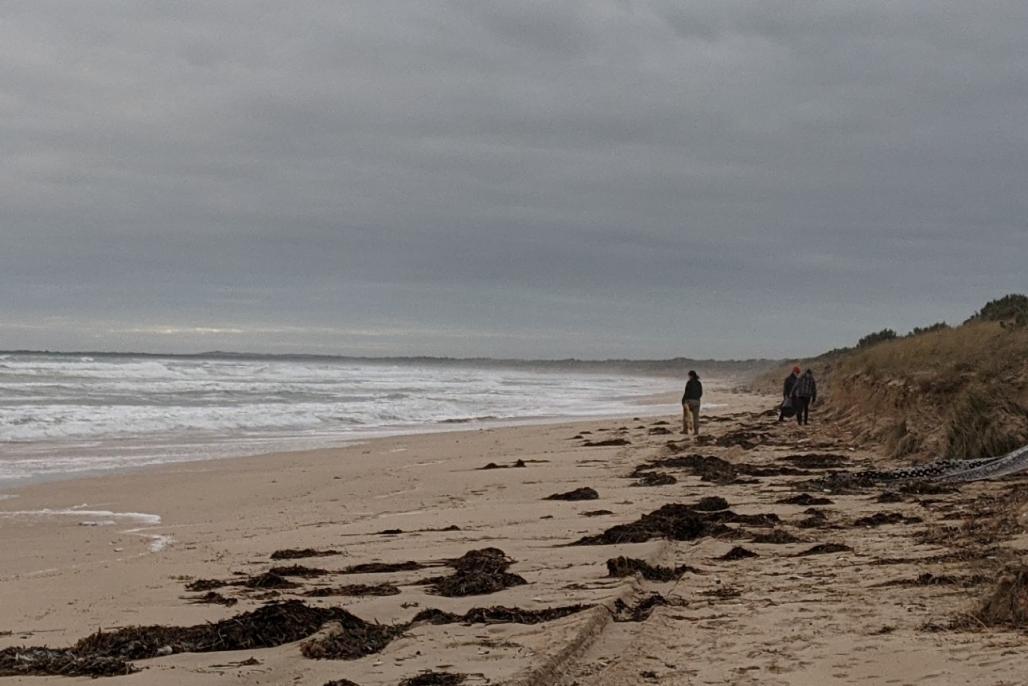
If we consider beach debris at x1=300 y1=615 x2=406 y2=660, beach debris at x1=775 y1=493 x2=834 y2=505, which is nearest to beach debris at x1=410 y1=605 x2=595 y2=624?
beach debris at x1=300 y1=615 x2=406 y2=660

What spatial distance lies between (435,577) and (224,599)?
152 cm

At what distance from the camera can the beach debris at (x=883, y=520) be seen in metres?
9.32

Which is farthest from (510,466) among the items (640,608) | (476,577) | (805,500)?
(640,608)

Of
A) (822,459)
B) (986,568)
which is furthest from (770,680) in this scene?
(822,459)

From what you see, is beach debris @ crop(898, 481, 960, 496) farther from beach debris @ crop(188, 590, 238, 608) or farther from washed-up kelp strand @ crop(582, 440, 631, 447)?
washed-up kelp strand @ crop(582, 440, 631, 447)

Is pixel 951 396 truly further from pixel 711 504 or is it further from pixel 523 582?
pixel 523 582

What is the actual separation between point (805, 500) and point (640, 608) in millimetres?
5306

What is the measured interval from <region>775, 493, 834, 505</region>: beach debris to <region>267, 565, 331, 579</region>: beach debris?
5499mm

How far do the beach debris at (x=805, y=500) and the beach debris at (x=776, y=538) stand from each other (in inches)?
82.9

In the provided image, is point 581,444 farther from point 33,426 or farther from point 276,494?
point 33,426

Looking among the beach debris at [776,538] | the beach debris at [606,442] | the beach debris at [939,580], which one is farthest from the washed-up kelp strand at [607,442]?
the beach debris at [939,580]

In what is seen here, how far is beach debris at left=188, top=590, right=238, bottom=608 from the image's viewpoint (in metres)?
6.83

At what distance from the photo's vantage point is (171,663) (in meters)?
5.29

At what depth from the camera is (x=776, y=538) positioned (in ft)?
28.7
